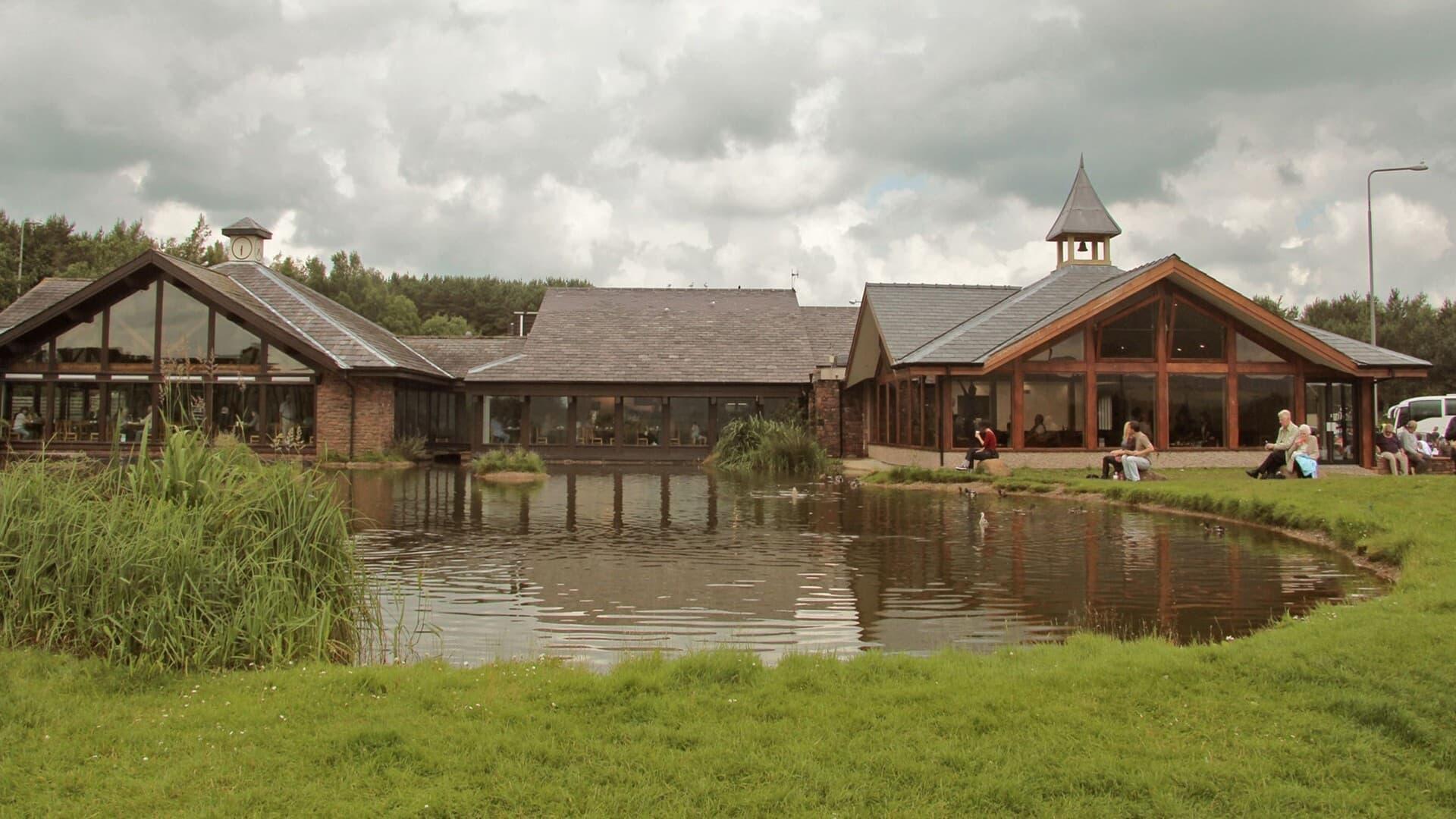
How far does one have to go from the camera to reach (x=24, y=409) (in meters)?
32.8

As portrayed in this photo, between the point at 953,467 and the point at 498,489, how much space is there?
955cm

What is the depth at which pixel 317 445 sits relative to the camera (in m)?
31.7

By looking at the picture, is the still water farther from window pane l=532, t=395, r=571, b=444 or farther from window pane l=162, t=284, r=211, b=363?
window pane l=532, t=395, r=571, b=444

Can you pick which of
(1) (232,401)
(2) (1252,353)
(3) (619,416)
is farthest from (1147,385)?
(1) (232,401)

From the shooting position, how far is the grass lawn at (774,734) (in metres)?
4.29

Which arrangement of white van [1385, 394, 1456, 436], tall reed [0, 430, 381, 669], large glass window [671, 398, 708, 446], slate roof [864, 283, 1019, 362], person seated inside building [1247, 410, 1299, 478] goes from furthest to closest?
large glass window [671, 398, 708, 446] → white van [1385, 394, 1456, 436] → slate roof [864, 283, 1019, 362] → person seated inside building [1247, 410, 1299, 478] → tall reed [0, 430, 381, 669]

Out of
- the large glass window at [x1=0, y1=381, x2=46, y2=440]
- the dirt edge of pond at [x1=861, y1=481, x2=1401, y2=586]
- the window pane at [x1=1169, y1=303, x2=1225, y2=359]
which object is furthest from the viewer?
the large glass window at [x1=0, y1=381, x2=46, y2=440]

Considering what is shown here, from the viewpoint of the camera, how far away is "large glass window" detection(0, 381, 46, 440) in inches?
1277

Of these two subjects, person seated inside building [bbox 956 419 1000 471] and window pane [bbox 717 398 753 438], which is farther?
window pane [bbox 717 398 753 438]

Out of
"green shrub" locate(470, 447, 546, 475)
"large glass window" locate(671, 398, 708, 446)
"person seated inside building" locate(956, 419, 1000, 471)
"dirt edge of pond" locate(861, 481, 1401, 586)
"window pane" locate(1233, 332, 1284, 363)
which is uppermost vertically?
"window pane" locate(1233, 332, 1284, 363)

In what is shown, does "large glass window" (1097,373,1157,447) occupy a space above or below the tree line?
below

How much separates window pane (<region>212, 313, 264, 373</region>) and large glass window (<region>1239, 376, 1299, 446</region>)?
26.3 metres

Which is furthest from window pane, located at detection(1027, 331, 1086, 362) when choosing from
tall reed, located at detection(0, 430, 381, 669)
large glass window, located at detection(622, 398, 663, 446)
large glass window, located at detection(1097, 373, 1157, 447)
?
tall reed, located at detection(0, 430, 381, 669)

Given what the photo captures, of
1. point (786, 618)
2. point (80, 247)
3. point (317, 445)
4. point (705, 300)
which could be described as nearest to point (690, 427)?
point (705, 300)
